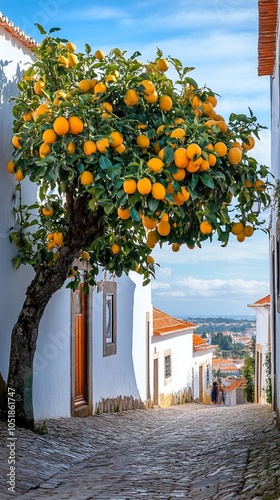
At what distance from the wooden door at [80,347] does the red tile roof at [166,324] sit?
6.71 meters

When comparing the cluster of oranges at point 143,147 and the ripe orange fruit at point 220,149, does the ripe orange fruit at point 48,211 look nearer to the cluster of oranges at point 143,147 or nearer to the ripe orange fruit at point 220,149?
the cluster of oranges at point 143,147

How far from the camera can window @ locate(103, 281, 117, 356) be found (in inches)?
524

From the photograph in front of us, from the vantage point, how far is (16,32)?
902 cm

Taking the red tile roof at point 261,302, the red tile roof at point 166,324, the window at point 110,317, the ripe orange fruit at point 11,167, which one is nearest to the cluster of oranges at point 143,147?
the ripe orange fruit at point 11,167

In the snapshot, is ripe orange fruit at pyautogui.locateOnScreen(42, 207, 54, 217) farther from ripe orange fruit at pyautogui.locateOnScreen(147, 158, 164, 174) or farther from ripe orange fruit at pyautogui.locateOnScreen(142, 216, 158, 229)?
ripe orange fruit at pyautogui.locateOnScreen(147, 158, 164, 174)

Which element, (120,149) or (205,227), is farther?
(120,149)

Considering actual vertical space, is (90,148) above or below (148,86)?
below

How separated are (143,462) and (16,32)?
5313 mm

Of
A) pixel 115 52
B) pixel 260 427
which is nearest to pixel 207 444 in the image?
pixel 260 427

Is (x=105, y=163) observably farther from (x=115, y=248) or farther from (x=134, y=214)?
(x=115, y=248)

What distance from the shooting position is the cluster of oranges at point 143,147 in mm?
6328

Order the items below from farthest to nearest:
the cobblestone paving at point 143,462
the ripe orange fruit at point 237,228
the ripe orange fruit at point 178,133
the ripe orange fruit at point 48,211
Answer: the ripe orange fruit at point 48,211 < the ripe orange fruit at point 237,228 < the ripe orange fruit at point 178,133 < the cobblestone paving at point 143,462

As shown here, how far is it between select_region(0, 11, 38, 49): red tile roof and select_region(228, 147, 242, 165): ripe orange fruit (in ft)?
11.7

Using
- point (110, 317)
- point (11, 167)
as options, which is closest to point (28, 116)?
point (11, 167)
